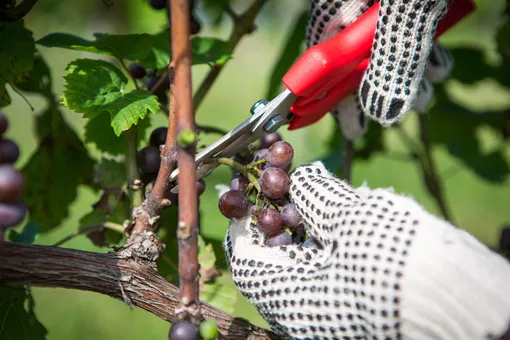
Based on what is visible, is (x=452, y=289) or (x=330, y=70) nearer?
(x=452, y=289)

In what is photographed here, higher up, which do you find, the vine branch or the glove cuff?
the vine branch

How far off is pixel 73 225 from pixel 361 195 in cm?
230

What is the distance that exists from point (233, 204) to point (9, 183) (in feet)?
1.06

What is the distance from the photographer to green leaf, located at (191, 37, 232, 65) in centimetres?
114

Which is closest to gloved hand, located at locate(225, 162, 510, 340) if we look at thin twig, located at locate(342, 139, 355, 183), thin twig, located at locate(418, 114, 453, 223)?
thin twig, located at locate(342, 139, 355, 183)

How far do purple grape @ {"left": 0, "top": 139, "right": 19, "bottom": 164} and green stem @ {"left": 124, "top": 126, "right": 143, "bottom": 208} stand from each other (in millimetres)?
302

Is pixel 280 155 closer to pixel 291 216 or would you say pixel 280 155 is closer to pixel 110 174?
pixel 291 216

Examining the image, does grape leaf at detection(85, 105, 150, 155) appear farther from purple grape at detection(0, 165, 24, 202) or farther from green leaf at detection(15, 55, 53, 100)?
purple grape at detection(0, 165, 24, 202)

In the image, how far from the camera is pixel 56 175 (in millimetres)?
1388

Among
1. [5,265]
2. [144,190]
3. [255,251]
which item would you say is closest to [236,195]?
[255,251]

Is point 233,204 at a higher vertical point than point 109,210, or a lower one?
lower

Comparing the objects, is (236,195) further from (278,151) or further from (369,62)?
(369,62)

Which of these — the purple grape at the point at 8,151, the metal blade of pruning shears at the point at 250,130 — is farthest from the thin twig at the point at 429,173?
the purple grape at the point at 8,151

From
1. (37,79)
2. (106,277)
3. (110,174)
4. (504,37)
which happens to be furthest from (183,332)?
(504,37)
